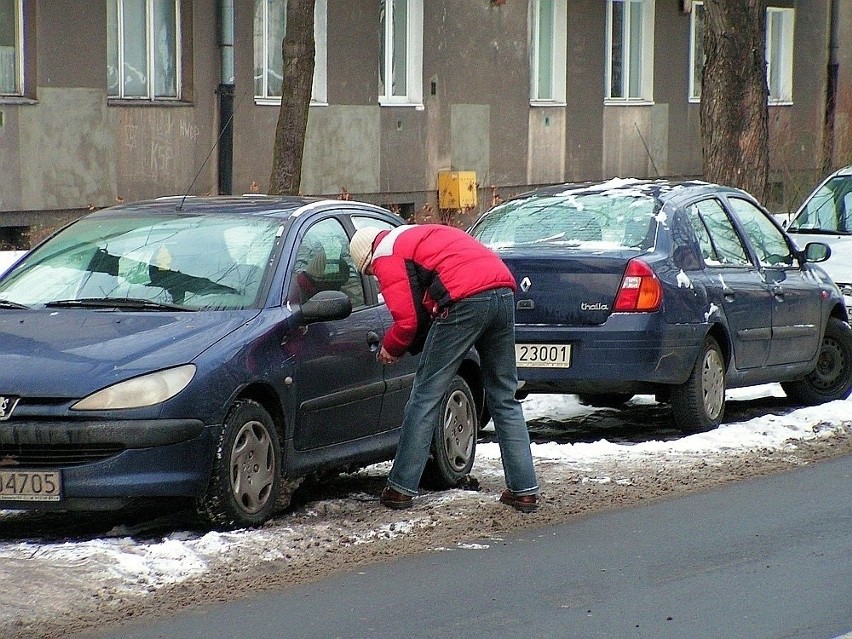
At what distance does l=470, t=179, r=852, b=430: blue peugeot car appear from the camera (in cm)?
1019

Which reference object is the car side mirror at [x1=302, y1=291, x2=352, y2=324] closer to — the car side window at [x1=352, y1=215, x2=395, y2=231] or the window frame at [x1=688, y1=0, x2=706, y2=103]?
the car side window at [x1=352, y1=215, x2=395, y2=231]

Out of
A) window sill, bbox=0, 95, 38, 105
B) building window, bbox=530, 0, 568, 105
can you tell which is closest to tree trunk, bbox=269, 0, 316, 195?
window sill, bbox=0, 95, 38, 105

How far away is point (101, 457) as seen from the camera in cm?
695

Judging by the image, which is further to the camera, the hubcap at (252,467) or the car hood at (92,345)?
the hubcap at (252,467)

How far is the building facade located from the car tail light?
1014 centimetres

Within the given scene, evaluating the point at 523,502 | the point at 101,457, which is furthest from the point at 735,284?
the point at 101,457

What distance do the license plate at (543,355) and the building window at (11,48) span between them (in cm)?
1028

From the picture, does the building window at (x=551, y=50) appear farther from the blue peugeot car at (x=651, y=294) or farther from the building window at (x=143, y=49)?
the blue peugeot car at (x=651, y=294)

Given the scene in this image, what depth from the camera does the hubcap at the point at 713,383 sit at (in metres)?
10.6

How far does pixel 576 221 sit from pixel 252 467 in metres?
3.97

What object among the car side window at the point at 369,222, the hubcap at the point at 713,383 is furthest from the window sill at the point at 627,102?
the car side window at the point at 369,222

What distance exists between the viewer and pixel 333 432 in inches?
316

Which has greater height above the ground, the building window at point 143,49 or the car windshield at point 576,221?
the building window at point 143,49

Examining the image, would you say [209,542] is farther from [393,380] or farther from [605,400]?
[605,400]
